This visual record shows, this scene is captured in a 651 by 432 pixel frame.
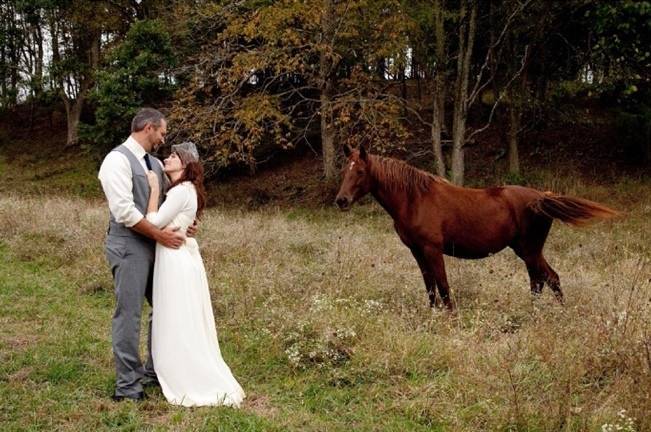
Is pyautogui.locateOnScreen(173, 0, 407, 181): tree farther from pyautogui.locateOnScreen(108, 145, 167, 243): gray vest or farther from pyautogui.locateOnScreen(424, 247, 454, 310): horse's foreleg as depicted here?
pyautogui.locateOnScreen(108, 145, 167, 243): gray vest

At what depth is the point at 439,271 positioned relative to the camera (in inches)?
283

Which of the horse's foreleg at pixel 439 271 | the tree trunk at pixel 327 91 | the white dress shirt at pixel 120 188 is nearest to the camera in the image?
the white dress shirt at pixel 120 188

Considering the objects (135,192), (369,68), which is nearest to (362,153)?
(135,192)

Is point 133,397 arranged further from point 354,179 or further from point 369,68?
point 369,68

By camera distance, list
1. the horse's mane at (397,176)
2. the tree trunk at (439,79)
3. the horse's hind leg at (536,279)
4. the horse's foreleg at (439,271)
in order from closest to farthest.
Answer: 1. the horse's foreleg at (439,271)
2. the horse's mane at (397,176)
3. the horse's hind leg at (536,279)
4. the tree trunk at (439,79)

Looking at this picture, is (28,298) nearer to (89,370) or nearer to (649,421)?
(89,370)

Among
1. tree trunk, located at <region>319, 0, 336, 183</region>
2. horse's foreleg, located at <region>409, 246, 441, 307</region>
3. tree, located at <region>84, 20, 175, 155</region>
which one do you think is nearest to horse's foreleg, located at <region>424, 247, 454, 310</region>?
Result: horse's foreleg, located at <region>409, 246, 441, 307</region>

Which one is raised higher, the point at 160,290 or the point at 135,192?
the point at 135,192

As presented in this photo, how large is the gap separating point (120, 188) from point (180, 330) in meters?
1.21

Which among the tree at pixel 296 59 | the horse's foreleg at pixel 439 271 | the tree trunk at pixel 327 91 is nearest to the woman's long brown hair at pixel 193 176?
the horse's foreleg at pixel 439 271

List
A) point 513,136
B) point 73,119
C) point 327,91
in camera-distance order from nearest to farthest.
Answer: point 513,136, point 327,91, point 73,119

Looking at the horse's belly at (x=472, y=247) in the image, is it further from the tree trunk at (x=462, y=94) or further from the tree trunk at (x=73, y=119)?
the tree trunk at (x=73, y=119)

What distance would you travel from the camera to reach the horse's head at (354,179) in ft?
23.8

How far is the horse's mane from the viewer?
290 inches
